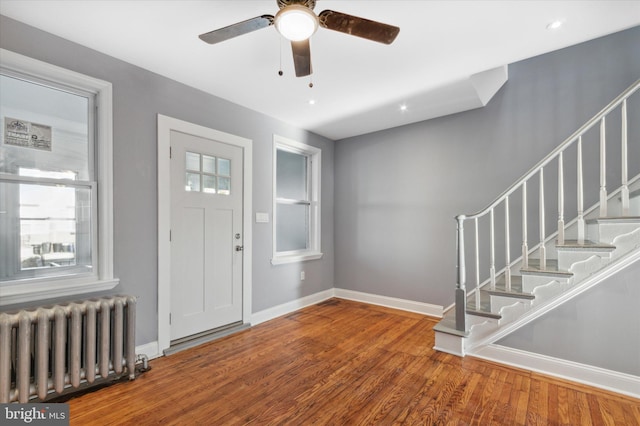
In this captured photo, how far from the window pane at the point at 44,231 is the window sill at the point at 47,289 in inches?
4.6

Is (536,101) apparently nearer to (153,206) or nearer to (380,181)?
(380,181)

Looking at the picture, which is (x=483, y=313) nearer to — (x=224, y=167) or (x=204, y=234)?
(x=204, y=234)

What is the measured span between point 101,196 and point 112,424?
5.37 ft

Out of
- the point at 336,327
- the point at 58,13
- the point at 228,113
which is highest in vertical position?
the point at 58,13

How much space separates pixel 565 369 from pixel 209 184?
361 cm

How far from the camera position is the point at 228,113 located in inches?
131

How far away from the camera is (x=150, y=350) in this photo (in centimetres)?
265

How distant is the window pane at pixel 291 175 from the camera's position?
425cm

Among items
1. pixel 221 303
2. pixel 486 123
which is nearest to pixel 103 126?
pixel 221 303

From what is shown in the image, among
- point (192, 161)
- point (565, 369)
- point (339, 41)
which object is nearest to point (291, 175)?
point (192, 161)

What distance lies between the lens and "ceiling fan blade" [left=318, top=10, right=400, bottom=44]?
5.06 feet

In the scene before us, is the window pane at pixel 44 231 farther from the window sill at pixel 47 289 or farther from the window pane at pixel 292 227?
the window pane at pixel 292 227

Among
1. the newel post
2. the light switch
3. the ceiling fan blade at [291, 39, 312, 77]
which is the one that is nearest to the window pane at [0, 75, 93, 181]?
the light switch

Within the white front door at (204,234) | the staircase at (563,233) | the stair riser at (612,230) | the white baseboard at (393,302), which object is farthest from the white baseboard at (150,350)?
the stair riser at (612,230)
